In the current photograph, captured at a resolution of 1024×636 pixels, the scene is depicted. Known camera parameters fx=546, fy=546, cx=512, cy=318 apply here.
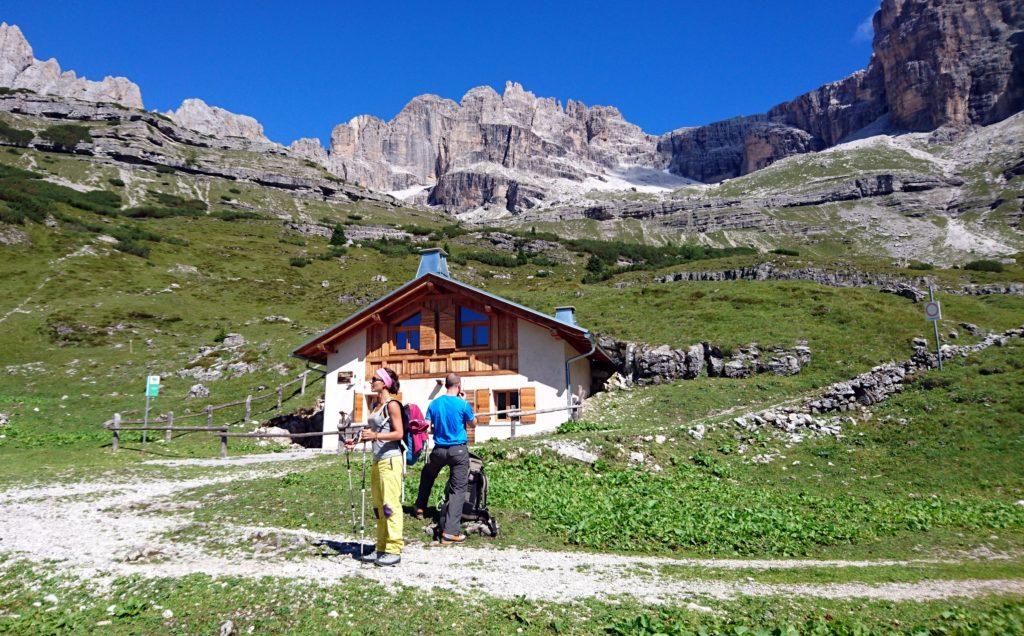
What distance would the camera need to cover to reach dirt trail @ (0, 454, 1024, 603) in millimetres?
7641

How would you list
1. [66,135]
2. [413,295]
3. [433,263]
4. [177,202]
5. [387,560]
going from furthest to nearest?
[66,135] < [177,202] < [433,263] < [413,295] < [387,560]

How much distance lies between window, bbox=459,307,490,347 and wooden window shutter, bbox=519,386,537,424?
10.2 feet

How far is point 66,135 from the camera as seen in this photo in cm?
14425

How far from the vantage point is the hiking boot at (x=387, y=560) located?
8.20 meters

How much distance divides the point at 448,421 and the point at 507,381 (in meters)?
16.8

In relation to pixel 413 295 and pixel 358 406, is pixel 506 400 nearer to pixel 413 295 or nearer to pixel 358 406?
pixel 413 295

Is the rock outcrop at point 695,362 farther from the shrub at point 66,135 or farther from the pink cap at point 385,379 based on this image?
the shrub at point 66,135

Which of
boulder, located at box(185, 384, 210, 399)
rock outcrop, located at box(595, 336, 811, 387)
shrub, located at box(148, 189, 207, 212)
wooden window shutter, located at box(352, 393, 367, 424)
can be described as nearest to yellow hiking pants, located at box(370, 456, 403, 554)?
wooden window shutter, located at box(352, 393, 367, 424)

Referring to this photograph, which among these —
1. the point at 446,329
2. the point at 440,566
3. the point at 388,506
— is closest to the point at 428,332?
the point at 446,329

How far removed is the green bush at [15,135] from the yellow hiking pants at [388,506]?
177m

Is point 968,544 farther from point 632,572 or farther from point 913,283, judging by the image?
point 913,283

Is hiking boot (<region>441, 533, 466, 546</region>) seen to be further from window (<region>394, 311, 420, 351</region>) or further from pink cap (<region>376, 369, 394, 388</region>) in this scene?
window (<region>394, 311, 420, 351</region>)

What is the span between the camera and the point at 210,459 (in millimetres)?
21719

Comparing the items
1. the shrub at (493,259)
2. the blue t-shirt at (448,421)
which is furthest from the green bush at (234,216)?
the blue t-shirt at (448,421)
